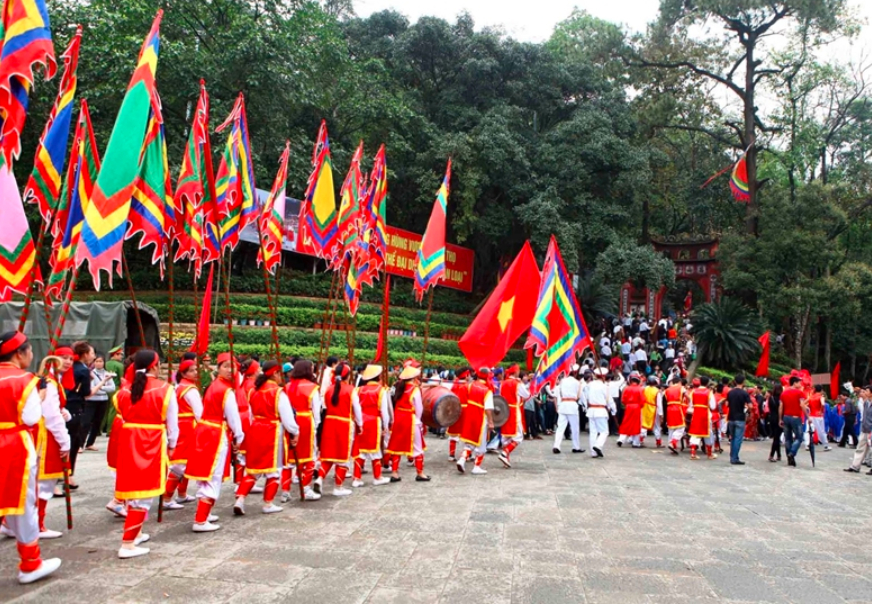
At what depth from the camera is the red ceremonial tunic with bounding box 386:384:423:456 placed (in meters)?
9.05

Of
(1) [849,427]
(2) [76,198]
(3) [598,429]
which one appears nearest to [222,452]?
(2) [76,198]

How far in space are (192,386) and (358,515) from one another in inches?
84.6

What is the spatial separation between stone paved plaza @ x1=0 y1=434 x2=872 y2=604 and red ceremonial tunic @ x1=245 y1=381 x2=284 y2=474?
20.7 inches

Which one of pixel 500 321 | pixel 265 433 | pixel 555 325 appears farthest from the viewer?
pixel 555 325

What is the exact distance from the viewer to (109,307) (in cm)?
1616

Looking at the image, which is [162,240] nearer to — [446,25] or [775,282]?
[446,25]

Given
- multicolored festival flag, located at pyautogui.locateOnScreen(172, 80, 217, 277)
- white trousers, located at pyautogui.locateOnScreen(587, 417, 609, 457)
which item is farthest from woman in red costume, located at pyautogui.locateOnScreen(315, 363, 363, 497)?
white trousers, located at pyautogui.locateOnScreen(587, 417, 609, 457)

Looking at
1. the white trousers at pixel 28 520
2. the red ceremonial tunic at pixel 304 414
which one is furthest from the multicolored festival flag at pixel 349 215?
the white trousers at pixel 28 520

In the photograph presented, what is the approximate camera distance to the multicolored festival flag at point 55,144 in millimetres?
6104

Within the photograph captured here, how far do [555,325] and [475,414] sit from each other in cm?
199

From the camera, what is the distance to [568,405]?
41.2 feet

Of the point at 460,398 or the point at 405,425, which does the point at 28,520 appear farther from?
the point at 460,398

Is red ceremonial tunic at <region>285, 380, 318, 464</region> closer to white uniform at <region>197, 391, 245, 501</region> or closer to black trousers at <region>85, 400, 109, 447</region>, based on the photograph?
white uniform at <region>197, 391, 245, 501</region>

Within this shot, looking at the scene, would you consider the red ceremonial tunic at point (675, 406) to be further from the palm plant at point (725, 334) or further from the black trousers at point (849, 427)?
the palm plant at point (725, 334)
